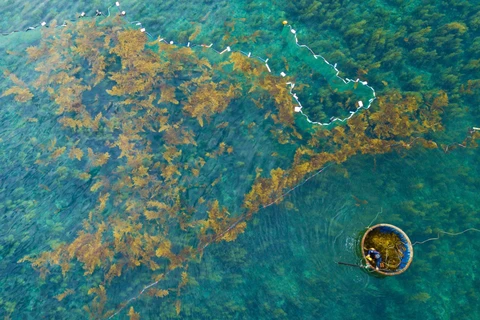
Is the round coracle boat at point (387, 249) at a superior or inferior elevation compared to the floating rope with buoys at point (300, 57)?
inferior

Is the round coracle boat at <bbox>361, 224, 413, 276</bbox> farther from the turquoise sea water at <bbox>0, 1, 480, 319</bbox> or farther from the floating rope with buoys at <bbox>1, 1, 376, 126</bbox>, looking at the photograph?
the floating rope with buoys at <bbox>1, 1, 376, 126</bbox>

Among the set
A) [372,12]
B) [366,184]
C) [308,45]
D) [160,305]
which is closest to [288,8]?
[308,45]

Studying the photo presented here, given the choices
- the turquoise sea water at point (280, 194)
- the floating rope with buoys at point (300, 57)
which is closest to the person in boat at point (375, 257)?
the turquoise sea water at point (280, 194)

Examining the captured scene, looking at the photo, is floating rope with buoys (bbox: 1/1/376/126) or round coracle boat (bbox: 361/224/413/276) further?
floating rope with buoys (bbox: 1/1/376/126)

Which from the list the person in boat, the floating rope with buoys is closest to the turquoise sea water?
the floating rope with buoys

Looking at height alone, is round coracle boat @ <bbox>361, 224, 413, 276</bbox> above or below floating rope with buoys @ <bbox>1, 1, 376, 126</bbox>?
below

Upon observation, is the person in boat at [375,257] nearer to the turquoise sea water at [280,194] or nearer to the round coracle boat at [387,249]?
the round coracle boat at [387,249]

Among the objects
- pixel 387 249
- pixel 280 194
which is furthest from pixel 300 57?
pixel 387 249
